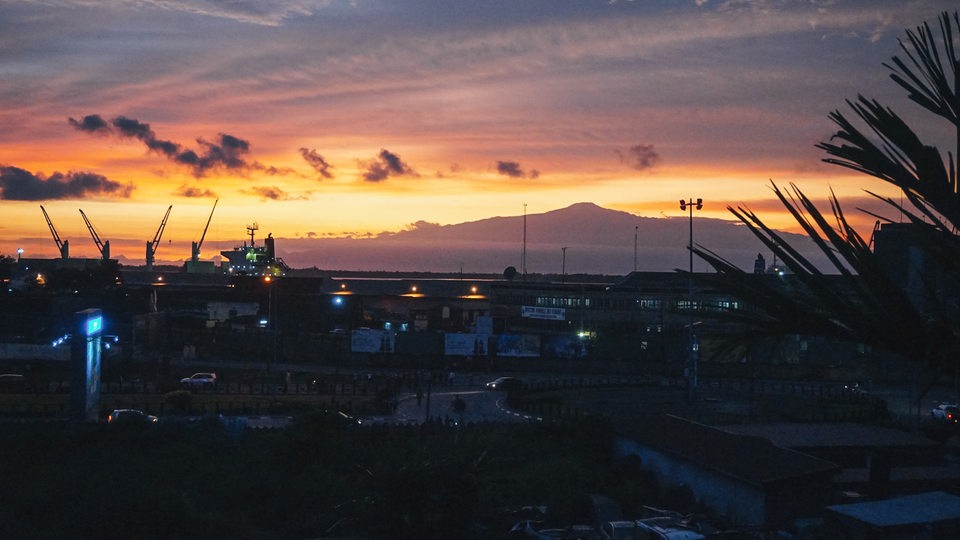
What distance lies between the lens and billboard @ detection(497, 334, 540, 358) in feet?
123

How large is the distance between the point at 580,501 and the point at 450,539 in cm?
654

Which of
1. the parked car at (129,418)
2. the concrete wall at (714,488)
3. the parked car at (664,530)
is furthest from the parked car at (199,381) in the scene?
the parked car at (664,530)

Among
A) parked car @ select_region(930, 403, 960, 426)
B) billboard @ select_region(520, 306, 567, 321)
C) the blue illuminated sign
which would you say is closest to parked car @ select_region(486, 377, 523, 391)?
billboard @ select_region(520, 306, 567, 321)

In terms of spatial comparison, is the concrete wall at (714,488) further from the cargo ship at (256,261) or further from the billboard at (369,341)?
the cargo ship at (256,261)

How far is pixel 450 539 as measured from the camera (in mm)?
8336

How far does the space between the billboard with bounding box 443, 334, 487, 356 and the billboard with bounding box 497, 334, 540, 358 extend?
795 mm

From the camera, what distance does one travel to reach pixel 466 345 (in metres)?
37.6

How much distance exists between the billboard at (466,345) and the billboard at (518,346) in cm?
79

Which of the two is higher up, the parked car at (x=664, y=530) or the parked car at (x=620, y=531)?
the parked car at (x=664, y=530)

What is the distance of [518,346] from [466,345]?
95.6 inches

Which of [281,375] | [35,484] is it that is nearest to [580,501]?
[35,484]

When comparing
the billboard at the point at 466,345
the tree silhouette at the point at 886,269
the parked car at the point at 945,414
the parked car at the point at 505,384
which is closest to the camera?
the tree silhouette at the point at 886,269

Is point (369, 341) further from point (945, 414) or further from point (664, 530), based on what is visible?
point (664, 530)

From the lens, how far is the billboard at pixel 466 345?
37.5 m
